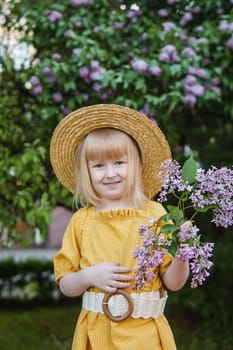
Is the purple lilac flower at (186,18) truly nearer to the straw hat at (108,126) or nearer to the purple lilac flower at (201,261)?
the straw hat at (108,126)

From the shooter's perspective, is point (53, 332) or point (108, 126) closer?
point (108, 126)

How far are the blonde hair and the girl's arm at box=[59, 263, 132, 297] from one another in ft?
0.89

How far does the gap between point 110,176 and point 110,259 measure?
0.97 feet

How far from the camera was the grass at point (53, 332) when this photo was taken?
556cm

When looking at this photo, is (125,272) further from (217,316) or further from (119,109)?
(217,316)

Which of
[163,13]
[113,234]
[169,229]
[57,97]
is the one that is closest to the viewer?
[169,229]

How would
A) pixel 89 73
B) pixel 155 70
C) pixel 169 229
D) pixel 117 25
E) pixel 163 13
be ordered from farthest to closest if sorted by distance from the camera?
1. pixel 163 13
2. pixel 117 25
3. pixel 89 73
4. pixel 155 70
5. pixel 169 229

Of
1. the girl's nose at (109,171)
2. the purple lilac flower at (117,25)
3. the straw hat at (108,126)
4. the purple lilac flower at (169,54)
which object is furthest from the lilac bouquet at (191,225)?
the purple lilac flower at (117,25)

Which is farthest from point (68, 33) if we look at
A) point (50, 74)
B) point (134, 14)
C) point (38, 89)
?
point (134, 14)

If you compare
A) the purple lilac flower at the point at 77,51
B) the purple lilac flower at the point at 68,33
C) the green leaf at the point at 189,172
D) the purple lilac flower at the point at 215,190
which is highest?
the purple lilac flower at the point at 68,33

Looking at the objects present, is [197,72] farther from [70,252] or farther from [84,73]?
[70,252]

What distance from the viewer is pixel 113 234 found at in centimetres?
237

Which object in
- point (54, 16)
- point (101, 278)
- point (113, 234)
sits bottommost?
point (101, 278)

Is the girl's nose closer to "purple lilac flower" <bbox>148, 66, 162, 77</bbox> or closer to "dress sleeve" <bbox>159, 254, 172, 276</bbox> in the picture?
"dress sleeve" <bbox>159, 254, 172, 276</bbox>
